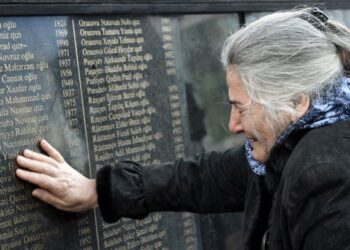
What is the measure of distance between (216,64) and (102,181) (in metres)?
1.23

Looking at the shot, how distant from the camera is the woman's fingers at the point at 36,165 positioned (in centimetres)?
265

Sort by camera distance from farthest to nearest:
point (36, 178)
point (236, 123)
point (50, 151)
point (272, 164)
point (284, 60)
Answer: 1. point (50, 151)
2. point (36, 178)
3. point (236, 123)
4. point (272, 164)
5. point (284, 60)

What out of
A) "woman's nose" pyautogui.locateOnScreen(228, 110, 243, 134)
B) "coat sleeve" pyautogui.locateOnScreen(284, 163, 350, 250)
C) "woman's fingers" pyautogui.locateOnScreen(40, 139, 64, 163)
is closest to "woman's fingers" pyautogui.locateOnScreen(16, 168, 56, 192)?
"woman's fingers" pyautogui.locateOnScreen(40, 139, 64, 163)

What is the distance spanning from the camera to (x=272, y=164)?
240 cm

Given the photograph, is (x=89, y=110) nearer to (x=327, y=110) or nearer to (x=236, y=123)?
(x=236, y=123)

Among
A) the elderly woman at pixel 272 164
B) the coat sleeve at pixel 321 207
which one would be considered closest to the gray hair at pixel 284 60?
the elderly woman at pixel 272 164

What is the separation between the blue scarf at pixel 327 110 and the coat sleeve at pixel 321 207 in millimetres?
245

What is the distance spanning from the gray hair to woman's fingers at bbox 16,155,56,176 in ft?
2.98

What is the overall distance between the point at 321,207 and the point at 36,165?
123 centimetres

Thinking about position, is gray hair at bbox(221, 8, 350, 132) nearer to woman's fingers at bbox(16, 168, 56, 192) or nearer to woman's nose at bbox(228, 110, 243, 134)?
woman's nose at bbox(228, 110, 243, 134)

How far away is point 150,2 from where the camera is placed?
10.7ft

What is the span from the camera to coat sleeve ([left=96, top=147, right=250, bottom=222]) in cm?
285

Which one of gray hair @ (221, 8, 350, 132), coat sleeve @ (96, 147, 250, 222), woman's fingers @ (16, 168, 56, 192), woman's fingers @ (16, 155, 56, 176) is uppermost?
gray hair @ (221, 8, 350, 132)

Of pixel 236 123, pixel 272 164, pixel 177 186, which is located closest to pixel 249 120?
pixel 236 123
